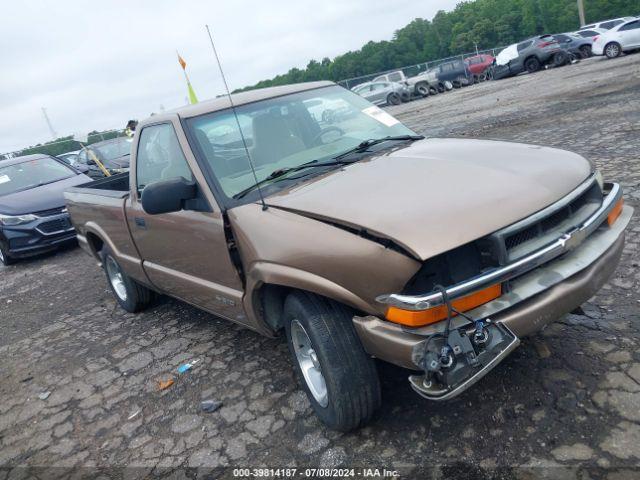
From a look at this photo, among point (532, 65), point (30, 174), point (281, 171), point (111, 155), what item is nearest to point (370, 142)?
point (281, 171)

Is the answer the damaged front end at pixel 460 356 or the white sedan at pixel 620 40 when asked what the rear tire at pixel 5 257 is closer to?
the damaged front end at pixel 460 356

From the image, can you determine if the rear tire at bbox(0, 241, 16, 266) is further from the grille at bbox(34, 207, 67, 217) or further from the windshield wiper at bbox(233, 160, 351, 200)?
the windshield wiper at bbox(233, 160, 351, 200)

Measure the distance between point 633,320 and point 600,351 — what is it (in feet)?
1.38

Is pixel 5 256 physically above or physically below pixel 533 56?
above

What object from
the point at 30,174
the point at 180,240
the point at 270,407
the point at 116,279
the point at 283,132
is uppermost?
the point at 30,174

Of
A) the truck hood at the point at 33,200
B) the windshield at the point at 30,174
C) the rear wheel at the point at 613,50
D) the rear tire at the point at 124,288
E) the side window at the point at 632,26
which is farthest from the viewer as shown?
the rear wheel at the point at 613,50

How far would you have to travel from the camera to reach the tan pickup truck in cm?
219

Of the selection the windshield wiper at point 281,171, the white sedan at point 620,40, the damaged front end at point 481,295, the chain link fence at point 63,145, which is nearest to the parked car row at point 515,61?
the white sedan at point 620,40

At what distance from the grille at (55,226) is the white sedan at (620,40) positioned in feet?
73.3

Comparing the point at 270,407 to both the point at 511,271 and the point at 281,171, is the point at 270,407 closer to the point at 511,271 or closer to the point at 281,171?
the point at 281,171

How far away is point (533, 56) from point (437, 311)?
26509 mm

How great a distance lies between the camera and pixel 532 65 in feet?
83.7

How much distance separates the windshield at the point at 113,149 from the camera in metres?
12.8

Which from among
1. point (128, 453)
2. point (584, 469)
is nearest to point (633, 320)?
point (584, 469)
